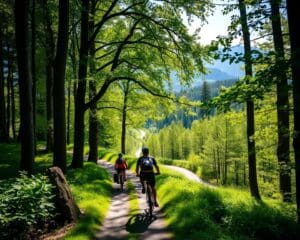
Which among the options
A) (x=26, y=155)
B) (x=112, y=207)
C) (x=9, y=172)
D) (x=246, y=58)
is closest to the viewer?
(x=246, y=58)

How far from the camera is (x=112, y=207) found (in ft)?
44.9

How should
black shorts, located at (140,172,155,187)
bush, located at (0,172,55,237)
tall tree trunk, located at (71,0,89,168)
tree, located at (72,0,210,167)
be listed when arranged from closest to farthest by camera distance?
bush, located at (0,172,55,237) < black shorts, located at (140,172,155,187) < tree, located at (72,0,210,167) < tall tree trunk, located at (71,0,89,168)

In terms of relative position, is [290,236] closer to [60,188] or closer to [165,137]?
[60,188]

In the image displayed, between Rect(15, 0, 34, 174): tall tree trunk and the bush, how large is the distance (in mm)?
4860

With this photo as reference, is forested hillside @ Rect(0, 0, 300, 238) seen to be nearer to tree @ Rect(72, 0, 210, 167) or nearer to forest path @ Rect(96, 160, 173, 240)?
tree @ Rect(72, 0, 210, 167)

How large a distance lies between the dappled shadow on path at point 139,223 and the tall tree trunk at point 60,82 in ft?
20.9

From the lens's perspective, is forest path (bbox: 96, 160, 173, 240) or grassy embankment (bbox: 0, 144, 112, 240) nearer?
grassy embankment (bbox: 0, 144, 112, 240)

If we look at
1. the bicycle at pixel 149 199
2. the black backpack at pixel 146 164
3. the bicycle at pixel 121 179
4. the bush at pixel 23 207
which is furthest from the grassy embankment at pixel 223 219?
the bicycle at pixel 121 179

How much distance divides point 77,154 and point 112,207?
26.3ft

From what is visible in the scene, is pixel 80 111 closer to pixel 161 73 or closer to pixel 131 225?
pixel 161 73

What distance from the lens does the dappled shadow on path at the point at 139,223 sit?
10.5 meters

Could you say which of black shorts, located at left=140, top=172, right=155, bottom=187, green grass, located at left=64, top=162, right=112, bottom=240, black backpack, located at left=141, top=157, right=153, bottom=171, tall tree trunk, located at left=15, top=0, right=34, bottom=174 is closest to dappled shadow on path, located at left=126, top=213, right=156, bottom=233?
green grass, located at left=64, top=162, right=112, bottom=240

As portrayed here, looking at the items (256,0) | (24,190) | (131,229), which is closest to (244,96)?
(256,0)

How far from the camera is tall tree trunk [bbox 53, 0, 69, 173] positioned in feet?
55.8
